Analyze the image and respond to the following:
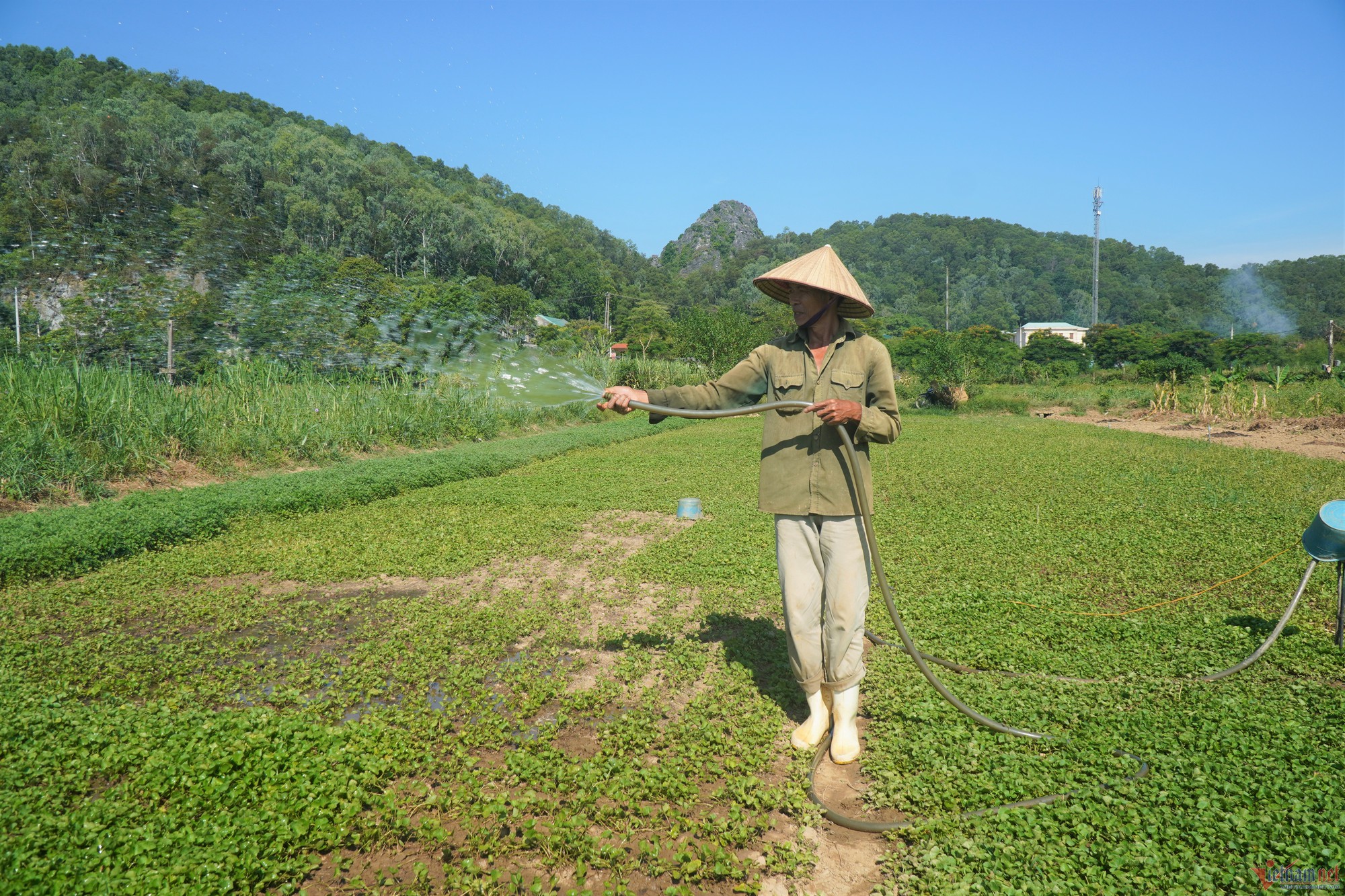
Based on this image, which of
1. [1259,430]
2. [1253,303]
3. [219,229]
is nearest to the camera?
[219,229]

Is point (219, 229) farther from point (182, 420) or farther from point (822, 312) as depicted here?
point (822, 312)

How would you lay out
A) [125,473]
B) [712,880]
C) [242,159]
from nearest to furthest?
[712,880]
[125,473]
[242,159]

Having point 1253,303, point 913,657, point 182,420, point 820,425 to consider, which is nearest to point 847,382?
point 820,425

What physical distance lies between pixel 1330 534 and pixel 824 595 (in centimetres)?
314

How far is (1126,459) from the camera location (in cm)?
1335

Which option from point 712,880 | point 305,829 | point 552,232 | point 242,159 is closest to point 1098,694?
point 712,880

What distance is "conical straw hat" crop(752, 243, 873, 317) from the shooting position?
3.68m

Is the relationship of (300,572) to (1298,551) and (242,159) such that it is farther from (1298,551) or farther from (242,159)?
(242,159)

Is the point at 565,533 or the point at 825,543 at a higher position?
the point at 825,543

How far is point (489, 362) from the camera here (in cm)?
2052

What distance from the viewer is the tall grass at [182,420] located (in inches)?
343

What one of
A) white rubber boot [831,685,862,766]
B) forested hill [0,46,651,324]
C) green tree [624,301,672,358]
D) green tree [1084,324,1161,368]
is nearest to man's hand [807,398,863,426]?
white rubber boot [831,685,862,766]

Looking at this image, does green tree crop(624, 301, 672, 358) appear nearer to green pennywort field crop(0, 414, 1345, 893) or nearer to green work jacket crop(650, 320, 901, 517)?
green pennywort field crop(0, 414, 1345, 893)

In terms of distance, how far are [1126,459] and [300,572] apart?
12.7 metres
